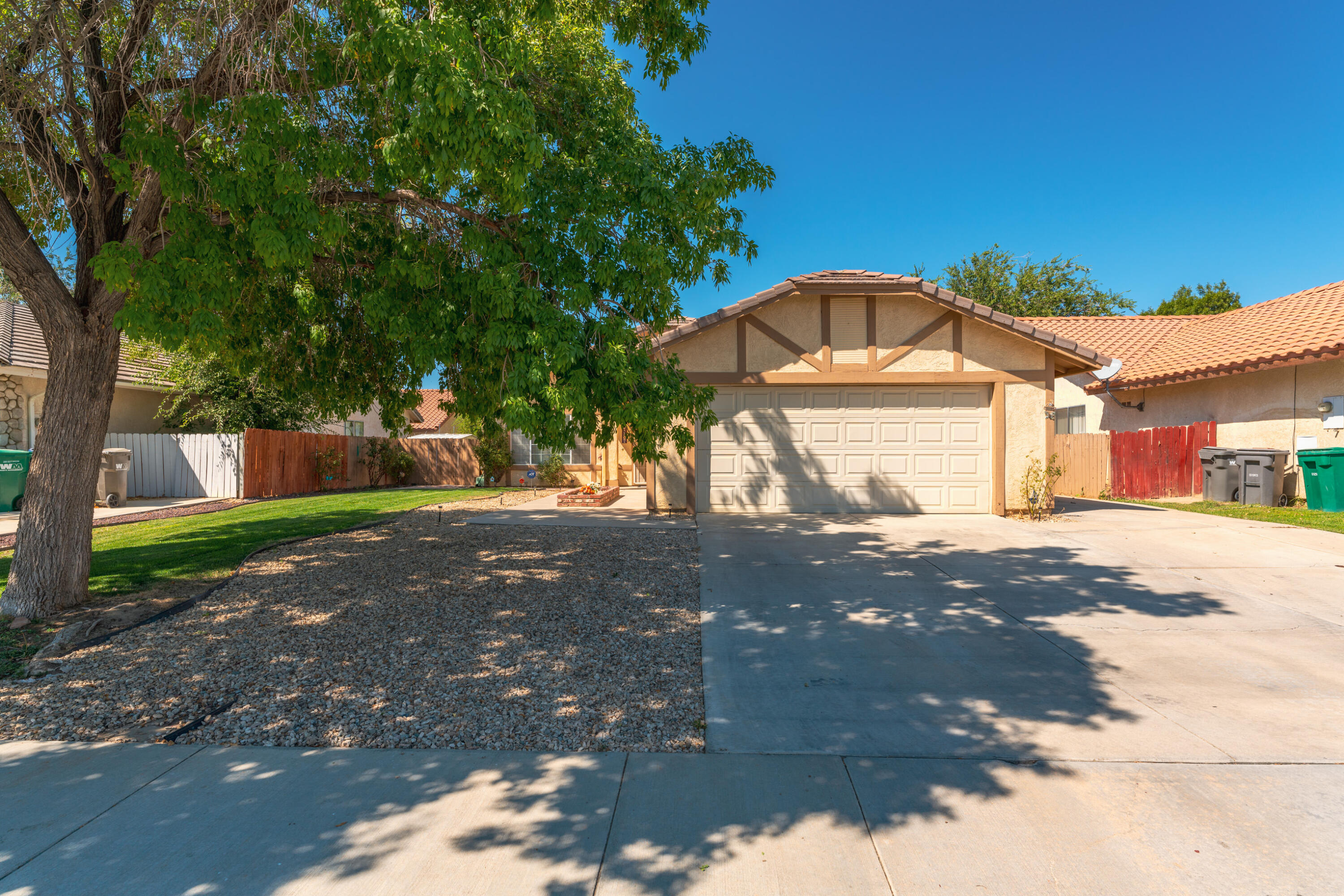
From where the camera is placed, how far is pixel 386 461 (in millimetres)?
23031

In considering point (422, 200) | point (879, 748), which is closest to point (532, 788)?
point (879, 748)

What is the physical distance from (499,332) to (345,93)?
3.20m

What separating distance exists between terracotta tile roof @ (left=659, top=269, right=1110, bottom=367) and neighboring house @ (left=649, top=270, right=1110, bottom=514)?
0.10 feet

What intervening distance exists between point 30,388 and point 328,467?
6.65 metres

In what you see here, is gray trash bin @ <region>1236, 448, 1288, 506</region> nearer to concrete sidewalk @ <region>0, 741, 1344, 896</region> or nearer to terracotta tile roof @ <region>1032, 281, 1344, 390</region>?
terracotta tile roof @ <region>1032, 281, 1344, 390</region>

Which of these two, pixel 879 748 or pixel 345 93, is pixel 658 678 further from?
pixel 345 93

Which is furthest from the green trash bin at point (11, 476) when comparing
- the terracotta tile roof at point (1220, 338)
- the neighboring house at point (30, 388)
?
the terracotta tile roof at point (1220, 338)

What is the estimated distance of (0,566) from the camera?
27.7ft

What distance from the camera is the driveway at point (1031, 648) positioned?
4.05 metres

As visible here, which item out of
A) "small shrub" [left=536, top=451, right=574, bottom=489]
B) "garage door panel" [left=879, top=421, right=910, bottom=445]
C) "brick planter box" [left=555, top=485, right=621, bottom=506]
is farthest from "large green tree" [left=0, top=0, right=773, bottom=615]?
"small shrub" [left=536, top=451, right=574, bottom=489]

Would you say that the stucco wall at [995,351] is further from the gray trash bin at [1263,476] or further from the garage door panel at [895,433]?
the gray trash bin at [1263,476]

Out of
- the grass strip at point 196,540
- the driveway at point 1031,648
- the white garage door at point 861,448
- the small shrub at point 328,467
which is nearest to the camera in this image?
the driveway at point 1031,648

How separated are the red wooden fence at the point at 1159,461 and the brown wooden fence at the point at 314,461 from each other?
18.3m

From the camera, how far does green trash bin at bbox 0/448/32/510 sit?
557 inches
